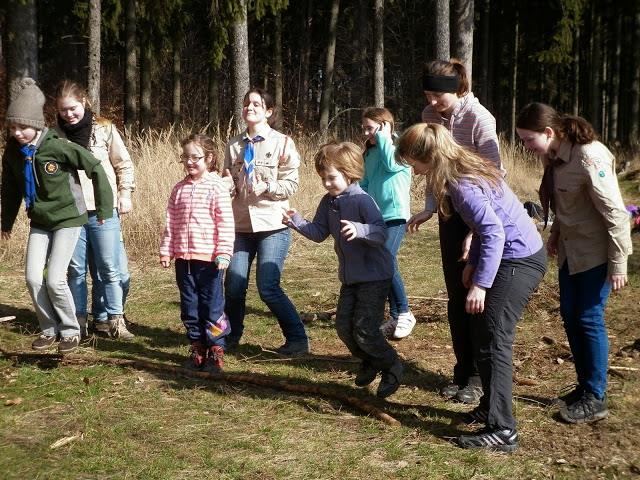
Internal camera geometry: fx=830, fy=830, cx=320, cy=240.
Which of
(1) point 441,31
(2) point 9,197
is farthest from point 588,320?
(1) point 441,31

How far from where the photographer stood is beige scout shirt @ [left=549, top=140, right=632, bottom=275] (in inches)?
165

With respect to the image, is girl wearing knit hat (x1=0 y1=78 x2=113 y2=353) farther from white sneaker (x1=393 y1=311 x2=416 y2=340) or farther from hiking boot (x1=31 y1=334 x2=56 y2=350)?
white sneaker (x1=393 y1=311 x2=416 y2=340)

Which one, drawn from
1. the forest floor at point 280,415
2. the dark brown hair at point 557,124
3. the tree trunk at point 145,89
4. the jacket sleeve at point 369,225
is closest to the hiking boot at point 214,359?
the forest floor at point 280,415

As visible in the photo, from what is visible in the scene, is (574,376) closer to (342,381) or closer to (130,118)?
(342,381)

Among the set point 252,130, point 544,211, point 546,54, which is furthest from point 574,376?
point 546,54

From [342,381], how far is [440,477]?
1.61 meters

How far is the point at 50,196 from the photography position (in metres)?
5.61

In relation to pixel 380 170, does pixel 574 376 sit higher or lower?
lower

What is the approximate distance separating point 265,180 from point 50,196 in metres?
1.45

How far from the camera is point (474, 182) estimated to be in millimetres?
3955

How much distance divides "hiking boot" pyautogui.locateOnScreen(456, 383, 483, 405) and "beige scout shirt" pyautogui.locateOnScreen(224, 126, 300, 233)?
68.2 inches

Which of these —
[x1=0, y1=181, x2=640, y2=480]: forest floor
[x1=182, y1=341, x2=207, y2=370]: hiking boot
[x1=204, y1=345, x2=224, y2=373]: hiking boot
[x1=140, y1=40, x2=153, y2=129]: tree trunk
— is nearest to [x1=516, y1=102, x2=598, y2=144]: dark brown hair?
[x1=0, y1=181, x2=640, y2=480]: forest floor

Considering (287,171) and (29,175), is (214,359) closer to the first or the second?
(287,171)

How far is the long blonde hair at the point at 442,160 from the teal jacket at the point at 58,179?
2479 mm
